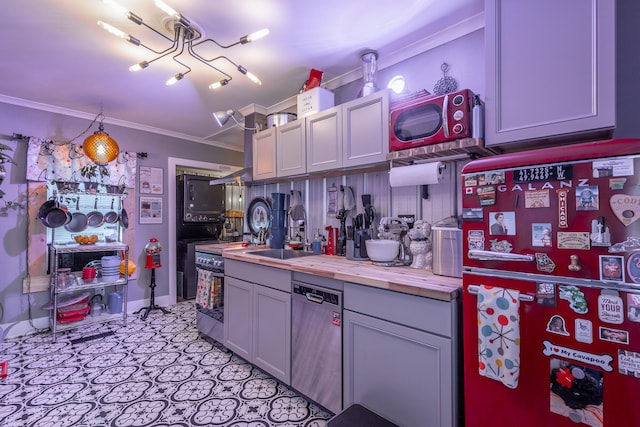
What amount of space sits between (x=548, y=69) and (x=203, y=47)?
7.12ft

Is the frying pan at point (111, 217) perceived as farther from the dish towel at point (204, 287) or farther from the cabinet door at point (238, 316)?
the cabinet door at point (238, 316)

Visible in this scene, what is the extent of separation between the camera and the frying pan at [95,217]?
3.56 meters

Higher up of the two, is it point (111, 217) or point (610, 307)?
point (111, 217)

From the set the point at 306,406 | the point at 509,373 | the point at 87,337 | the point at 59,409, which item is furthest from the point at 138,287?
the point at 509,373

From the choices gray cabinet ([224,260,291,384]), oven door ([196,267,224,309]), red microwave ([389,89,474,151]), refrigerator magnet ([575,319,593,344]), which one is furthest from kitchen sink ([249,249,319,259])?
refrigerator magnet ([575,319,593,344])

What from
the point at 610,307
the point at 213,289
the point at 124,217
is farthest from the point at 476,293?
the point at 124,217

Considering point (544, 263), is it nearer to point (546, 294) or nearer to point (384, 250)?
point (546, 294)

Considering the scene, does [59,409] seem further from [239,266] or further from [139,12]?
[139,12]

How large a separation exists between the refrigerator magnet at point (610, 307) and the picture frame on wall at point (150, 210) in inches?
177

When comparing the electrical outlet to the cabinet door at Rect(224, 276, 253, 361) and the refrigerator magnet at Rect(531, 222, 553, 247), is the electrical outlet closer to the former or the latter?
the refrigerator magnet at Rect(531, 222, 553, 247)

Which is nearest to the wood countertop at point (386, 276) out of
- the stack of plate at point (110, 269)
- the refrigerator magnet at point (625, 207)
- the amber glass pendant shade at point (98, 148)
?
the refrigerator magnet at point (625, 207)

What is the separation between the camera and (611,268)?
3.10ft

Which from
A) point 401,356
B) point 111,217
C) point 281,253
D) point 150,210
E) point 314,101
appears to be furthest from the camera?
point 150,210

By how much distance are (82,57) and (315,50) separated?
1.82 metres
